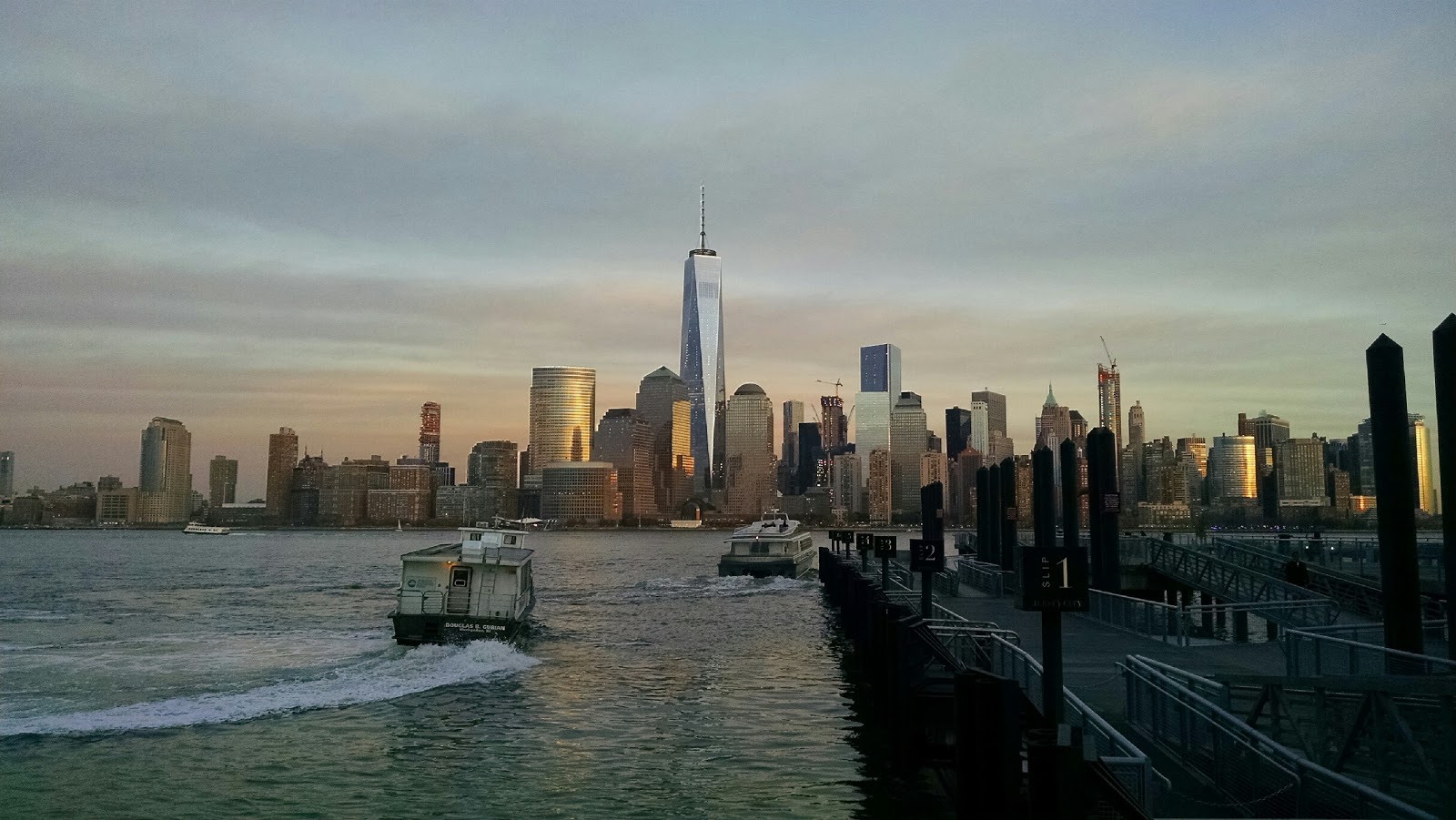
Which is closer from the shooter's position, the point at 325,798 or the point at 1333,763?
the point at 1333,763

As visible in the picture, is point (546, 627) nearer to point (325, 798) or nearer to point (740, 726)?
point (740, 726)

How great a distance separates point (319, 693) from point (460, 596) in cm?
954

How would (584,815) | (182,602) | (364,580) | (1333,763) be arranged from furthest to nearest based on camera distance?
(364,580), (182,602), (584,815), (1333,763)

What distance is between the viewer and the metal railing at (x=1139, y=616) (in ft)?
89.4

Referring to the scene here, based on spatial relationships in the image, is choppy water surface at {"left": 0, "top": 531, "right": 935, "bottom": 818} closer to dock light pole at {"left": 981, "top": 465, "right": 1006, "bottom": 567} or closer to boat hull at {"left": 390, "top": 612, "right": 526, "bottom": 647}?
boat hull at {"left": 390, "top": 612, "right": 526, "bottom": 647}

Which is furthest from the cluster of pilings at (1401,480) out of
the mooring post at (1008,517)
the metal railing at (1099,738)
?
the mooring post at (1008,517)

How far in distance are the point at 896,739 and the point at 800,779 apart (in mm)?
2130

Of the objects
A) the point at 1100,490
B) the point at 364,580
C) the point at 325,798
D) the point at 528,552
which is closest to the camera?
the point at 325,798

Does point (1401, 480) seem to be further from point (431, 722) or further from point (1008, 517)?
point (1008, 517)

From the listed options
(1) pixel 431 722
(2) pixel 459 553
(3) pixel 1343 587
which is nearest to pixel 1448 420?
(3) pixel 1343 587

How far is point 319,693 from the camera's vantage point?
32.0 meters

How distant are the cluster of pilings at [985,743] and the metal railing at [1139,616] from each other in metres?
5.37

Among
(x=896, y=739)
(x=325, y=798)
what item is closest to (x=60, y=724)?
(x=325, y=798)

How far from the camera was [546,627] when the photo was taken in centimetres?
5131
